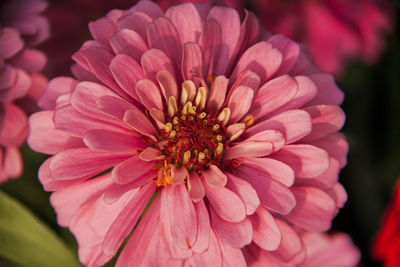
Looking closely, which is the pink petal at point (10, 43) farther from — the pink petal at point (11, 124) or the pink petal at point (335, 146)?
the pink petal at point (335, 146)

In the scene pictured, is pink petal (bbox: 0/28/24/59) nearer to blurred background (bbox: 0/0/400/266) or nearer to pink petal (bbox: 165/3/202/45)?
pink petal (bbox: 165/3/202/45)

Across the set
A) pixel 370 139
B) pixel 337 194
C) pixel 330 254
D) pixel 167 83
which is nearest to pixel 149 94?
pixel 167 83

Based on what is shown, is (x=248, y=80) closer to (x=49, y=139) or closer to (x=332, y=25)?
(x=49, y=139)

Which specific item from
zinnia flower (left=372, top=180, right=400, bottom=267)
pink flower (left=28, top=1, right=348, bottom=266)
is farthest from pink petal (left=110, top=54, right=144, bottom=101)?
zinnia flower (left=372, top=180, right=400, bottom=267)

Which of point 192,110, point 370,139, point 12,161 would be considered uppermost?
point 192,110

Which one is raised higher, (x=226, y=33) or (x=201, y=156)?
(x=226, y=33)

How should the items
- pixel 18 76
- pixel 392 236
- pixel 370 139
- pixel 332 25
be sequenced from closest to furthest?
pixel 18 76
pixel 392 236
pixel 332 25
pixel 370 139

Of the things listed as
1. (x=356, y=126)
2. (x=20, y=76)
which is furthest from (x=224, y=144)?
(x=356, y=126)
